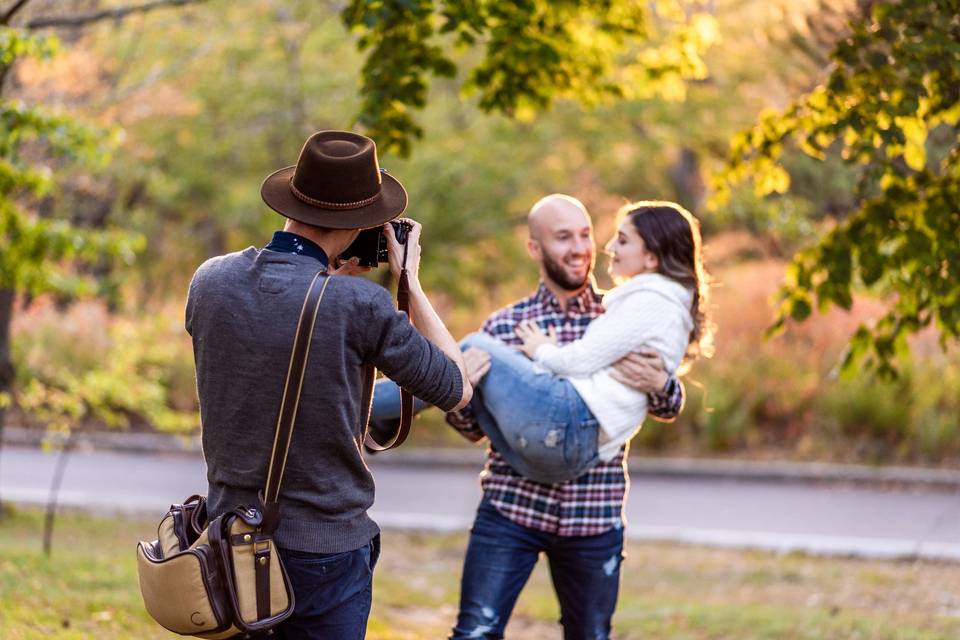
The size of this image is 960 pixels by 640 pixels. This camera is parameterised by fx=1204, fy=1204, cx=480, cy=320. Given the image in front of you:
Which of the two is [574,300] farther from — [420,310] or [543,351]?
[420,310]

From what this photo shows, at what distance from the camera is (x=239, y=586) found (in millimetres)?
2729

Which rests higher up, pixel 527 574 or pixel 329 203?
pixel 329 203

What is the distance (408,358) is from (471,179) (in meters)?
11.9

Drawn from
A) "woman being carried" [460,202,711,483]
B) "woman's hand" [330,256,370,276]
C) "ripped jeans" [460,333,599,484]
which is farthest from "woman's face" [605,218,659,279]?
"woman's hand" [330,256,370,276]

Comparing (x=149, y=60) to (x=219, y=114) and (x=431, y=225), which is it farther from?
(x=431, y=225)

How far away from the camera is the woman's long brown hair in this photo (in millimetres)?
3947

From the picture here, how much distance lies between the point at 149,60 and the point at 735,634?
1236 centimetres

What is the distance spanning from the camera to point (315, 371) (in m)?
2.73

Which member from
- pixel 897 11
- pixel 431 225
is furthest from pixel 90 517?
pixel 897 11

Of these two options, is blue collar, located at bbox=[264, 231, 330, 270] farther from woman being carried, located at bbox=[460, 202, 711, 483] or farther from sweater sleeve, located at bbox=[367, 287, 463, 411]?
woman being carried, located at bbox=[460, 202, 711, 483]

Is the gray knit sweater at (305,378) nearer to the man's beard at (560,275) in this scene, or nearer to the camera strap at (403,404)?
the camera strap at (403,404)

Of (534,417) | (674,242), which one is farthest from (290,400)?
(674,242)

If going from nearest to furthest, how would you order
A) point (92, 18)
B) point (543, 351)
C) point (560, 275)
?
point (543, 351)
point (560, 275)
point (92, 18)

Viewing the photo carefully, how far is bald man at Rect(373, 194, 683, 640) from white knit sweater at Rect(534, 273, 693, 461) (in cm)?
5
